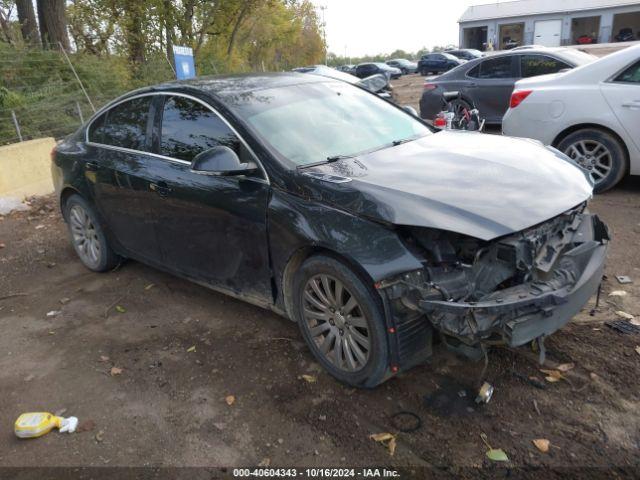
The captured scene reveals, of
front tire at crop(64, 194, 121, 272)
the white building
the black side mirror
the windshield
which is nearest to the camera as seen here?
the black side mirror

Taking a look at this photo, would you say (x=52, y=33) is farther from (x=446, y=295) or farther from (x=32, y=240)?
(x=446, y=295)

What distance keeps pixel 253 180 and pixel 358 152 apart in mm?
755

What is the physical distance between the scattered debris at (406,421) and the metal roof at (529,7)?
56106 mm

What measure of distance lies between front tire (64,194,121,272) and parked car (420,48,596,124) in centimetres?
724

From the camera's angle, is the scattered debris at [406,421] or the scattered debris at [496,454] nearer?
the scattered debris at [496,454]

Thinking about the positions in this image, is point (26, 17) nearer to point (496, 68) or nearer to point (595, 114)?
point (496, 68)

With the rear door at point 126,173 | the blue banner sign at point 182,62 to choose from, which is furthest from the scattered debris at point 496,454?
the blue banner sign at point 182,62

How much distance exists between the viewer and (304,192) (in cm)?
319

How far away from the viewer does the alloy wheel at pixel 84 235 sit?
528cm

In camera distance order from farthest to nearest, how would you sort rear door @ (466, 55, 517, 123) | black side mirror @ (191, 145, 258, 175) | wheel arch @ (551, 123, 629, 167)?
rear door @ (466, 55, 517, 123)
wheel arch @ (551, 123, 629, 167)
black side mirror @ (191, 145, 258, 175)

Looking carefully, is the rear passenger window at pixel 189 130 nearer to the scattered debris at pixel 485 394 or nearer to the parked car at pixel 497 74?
the scattered debris at pixel 485 394

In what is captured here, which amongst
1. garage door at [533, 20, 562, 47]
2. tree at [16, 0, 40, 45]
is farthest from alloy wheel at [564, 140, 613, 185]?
garage door at [533, 20, 562, 47]

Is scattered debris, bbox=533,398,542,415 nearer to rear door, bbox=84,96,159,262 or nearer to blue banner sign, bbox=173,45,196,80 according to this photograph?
rear door, bbox=84,96,159,262

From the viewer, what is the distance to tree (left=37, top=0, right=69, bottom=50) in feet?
42.4
